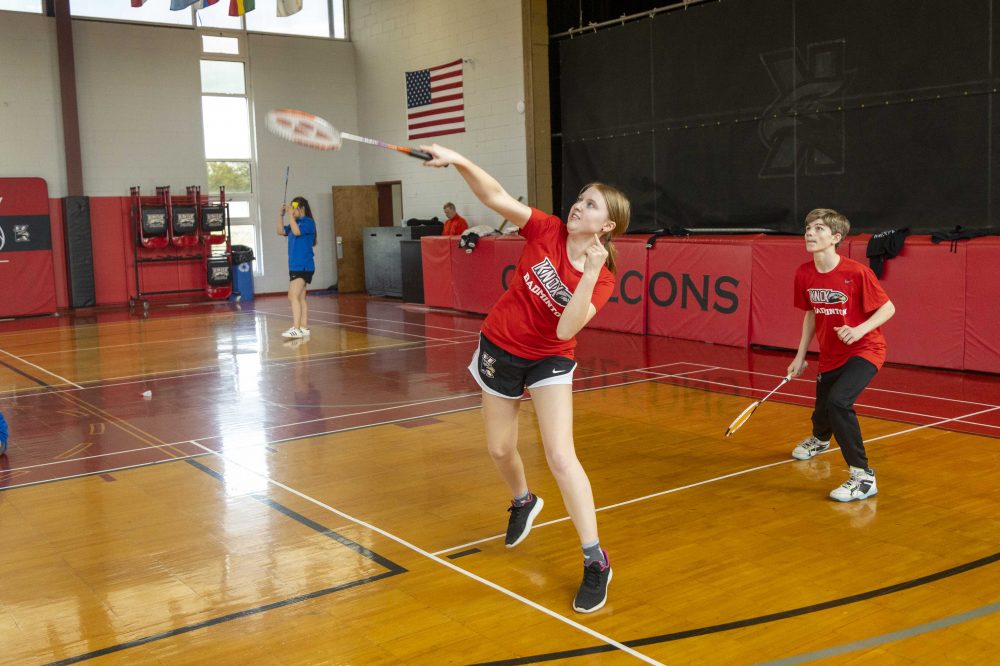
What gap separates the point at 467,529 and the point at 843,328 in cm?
255

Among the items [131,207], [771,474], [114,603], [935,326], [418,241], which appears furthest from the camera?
[131,207]

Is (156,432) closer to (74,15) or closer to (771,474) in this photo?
(771,474)

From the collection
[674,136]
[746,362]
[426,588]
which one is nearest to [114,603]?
[426,588]

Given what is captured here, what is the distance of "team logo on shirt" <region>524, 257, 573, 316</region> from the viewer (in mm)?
4398

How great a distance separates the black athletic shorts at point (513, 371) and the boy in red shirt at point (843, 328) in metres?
2.15

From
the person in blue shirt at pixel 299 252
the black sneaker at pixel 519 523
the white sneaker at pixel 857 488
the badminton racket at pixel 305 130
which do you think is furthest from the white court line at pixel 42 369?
the white sneaker at pixel 857 488

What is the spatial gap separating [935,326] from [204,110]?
17233mm

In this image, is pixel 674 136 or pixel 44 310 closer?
pixel 674 136

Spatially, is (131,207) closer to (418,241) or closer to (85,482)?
(418,241)

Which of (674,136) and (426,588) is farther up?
(674,136)

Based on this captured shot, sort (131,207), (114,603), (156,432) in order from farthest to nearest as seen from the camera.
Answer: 1. (131,207)
2. (156,432)
3. (114,603)

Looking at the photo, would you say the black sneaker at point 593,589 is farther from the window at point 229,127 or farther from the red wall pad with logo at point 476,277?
the window at point 229,127

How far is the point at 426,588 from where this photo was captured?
183 inches

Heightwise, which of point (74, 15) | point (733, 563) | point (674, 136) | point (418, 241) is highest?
point (74, 15)
